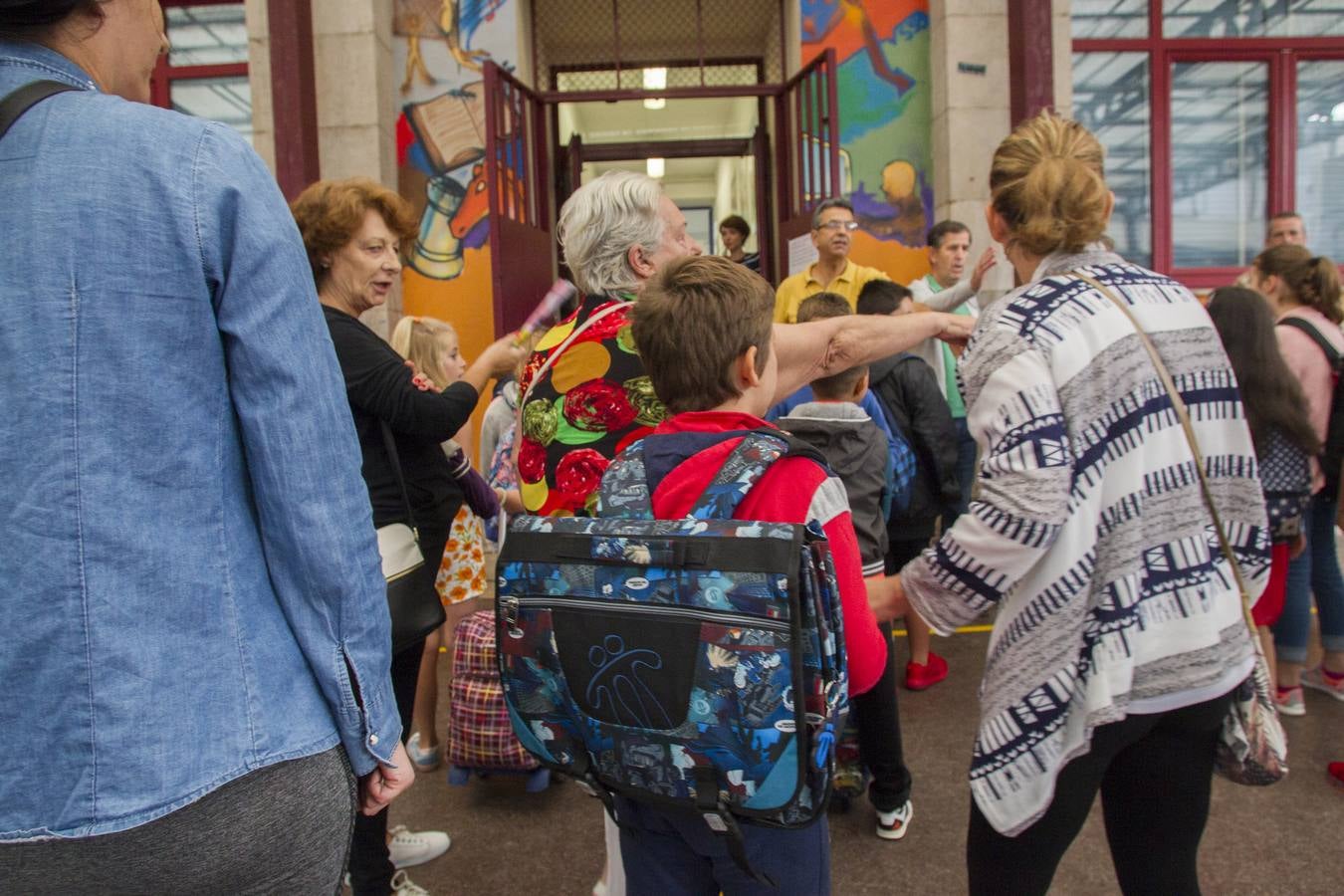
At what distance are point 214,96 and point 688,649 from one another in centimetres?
791

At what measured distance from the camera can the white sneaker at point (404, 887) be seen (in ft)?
8.75

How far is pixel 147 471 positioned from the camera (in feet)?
3.26

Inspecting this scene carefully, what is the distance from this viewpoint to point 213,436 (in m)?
1.05

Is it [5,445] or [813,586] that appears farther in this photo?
[813,586]

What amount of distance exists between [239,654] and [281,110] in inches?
255

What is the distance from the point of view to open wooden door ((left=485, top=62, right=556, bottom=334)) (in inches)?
250

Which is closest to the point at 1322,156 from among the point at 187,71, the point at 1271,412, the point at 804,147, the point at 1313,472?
the point at 804,147

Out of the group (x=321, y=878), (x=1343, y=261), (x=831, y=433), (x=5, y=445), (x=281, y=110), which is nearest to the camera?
(x=5, y=445)

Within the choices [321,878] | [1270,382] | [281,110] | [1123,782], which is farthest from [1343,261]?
[321,878]

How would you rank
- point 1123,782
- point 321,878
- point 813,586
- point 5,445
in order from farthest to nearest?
point 1123,782 < point 813,586 < point 321,878 < point 5,445

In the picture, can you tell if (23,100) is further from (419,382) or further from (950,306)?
(950,306)

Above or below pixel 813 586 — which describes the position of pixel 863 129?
above

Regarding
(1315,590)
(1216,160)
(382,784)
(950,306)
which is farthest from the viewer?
(1216,160)

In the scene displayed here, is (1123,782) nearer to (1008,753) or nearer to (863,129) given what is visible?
(1008,753)
